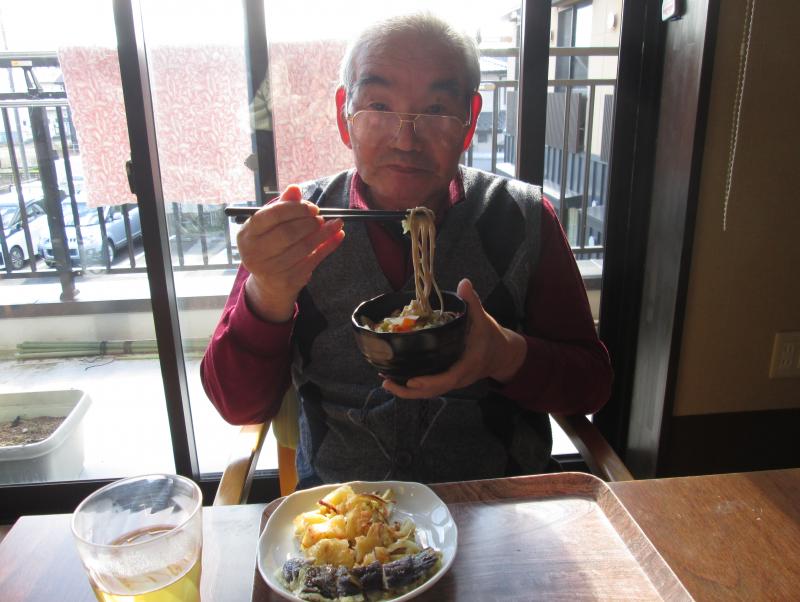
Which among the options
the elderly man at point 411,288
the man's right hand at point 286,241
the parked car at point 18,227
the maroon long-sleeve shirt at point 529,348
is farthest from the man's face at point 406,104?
the parked car at point 18,227

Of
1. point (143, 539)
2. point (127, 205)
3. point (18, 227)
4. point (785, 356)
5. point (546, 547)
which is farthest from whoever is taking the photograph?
point (18, 227)

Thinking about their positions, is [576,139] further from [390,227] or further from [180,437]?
[180,437]

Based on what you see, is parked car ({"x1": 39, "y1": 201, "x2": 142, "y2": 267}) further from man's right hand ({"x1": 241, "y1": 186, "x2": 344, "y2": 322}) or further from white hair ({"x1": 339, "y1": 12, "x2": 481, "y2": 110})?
man's right hand ({"x1": 241, "y1": 186, "x2": 344, "y2": 322})

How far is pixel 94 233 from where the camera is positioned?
104 inches

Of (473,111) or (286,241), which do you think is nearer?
(286,241)

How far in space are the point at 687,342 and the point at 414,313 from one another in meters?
1.29

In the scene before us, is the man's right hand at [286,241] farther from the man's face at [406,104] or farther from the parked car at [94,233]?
the parked car at [94,233]

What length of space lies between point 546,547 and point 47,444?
2.25m

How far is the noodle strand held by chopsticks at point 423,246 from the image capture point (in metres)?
1.16

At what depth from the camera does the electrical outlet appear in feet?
6.51

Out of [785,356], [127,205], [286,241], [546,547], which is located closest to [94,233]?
[127,205]

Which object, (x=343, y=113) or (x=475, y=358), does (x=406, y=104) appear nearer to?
(x=343, y=113)

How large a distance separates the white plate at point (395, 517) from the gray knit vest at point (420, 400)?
0.35m

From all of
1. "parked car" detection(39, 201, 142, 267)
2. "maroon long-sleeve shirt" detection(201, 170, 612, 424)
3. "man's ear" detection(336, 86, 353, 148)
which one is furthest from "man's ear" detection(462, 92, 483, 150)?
"parked car" detection(39, 201, 142, 267)
